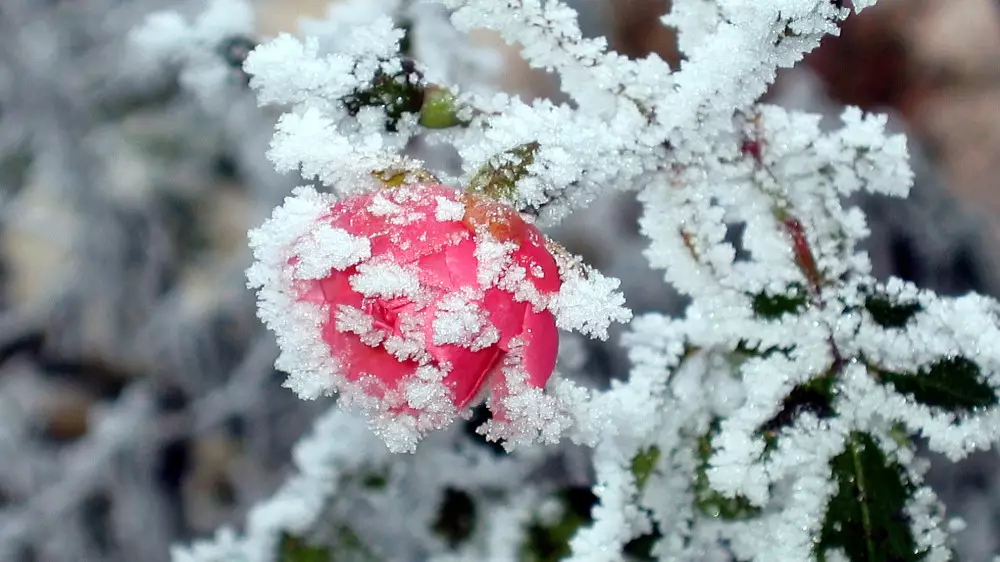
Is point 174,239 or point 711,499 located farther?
point 174,239

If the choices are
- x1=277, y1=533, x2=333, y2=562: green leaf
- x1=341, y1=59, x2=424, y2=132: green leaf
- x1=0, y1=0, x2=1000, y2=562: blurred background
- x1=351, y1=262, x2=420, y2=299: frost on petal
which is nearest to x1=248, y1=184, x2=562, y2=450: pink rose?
x1=351, y1=262, x2=420, y2=299: frost on petal

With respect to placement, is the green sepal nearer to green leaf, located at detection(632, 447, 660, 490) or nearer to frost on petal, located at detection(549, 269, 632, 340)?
frost on petal, located at detection(549, 269, 632, 340)

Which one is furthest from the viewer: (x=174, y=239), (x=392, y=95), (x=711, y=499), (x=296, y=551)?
(x=174, y=239)

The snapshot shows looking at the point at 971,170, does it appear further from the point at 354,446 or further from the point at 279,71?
the point at 279,71

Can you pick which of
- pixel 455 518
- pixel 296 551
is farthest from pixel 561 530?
pixel 296 551

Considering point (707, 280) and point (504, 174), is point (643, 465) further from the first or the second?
point (504, 174)

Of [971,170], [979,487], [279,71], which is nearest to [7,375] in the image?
[279,71]
